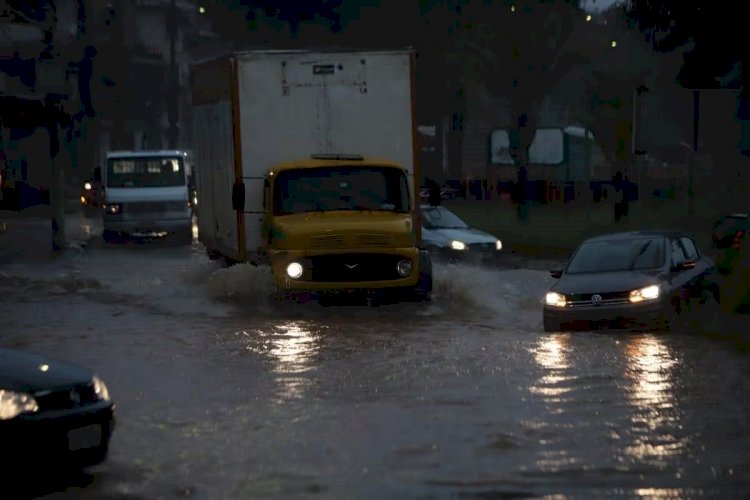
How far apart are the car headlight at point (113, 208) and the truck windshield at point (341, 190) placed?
54.2 feet

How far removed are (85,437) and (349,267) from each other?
451 inches

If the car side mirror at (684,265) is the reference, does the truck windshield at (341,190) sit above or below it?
above

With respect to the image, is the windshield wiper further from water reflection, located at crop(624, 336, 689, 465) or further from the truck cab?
the truck cab

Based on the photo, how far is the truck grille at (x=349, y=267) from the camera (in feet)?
66.6

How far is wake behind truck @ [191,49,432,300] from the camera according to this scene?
2036 cm

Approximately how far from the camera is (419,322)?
2014 cm

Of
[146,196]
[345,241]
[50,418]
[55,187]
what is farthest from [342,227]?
[146,196]

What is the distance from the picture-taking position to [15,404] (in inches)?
342

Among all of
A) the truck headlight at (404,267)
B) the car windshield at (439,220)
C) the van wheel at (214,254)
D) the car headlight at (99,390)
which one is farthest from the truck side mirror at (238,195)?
the car headlight at (99,390)

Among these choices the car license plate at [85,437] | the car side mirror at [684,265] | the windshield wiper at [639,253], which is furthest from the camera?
the windshield wiper at [639,253]

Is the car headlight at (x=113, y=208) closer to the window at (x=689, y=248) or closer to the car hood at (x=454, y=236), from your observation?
the car hood at (x=454, y=236)

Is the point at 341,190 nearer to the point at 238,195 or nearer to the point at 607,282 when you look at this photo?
the point at 238,195

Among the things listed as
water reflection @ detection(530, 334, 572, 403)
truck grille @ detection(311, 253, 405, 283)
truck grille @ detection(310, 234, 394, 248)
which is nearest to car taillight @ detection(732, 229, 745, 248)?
water reflection @ detection(530, 334, 572, 403)

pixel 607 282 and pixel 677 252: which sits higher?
pixel 677 252
